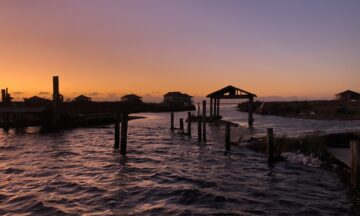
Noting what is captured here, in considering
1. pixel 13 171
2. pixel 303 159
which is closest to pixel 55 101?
pixel 13 171

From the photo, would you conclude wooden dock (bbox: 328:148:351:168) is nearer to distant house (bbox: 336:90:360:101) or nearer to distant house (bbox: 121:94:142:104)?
distant house (bbox: 336:90:360:101)

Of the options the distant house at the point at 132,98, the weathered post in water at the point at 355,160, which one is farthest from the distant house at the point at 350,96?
the weathered post in water at the point at 355,160

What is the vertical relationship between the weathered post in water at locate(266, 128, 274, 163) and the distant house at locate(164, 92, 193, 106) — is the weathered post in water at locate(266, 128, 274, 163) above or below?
below

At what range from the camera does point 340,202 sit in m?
13.5

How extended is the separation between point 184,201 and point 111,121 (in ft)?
157

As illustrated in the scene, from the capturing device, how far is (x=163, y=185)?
16.2 meters

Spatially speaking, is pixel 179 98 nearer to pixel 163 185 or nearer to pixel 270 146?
pixel 270 146

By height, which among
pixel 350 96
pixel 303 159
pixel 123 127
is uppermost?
pixel 350 96

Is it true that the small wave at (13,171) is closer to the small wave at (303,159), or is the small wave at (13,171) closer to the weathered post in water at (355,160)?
the small wave at (303,159)

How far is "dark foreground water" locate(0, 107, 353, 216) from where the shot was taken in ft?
42.2

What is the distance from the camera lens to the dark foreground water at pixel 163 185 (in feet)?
42.2

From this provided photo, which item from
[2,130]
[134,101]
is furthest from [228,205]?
[134,101]

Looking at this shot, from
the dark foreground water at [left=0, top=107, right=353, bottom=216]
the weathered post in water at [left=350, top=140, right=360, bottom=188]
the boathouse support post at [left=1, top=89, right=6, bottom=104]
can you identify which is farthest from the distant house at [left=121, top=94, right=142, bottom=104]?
the weathered post in water at [left=350, top=140, right=360, bottom=188]

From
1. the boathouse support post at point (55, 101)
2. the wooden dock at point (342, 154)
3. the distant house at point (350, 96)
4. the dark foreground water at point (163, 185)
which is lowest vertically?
the dark foreground water at point (163, 185)
